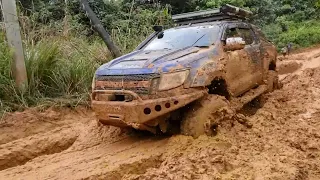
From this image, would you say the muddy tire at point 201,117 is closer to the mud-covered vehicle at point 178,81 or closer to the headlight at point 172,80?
the mud-covered vehicle at point 178,81

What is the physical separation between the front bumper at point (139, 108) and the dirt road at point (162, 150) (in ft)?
1.35

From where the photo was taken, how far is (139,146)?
16.4 ft

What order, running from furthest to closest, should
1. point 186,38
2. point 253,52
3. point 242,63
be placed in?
1. point 253,52
2. point 242,63
3. point 186,38

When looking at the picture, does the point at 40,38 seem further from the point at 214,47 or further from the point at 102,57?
the point at 214,47

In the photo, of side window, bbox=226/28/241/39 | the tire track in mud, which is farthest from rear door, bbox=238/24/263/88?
the tire track in mud

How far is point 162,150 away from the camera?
471 cm

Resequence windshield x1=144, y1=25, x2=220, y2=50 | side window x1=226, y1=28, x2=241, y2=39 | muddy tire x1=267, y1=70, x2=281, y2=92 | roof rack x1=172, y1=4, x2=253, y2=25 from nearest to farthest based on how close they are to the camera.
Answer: windshield x1=144, y1=25, x2=220, y2=50
side window x1=226, y1=28, x2=241, y2=39
roof rack x1=172, y1=4, x2=253, y2=25
muddy tire x1=267, y1=70, x2=281, y2=92

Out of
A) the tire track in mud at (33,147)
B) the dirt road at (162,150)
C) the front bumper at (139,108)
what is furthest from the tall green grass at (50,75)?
the front bumper at (139,108)

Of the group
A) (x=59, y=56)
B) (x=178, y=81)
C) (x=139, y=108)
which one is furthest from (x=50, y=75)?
(x=178, y=81)

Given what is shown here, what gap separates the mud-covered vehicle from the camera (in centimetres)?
471

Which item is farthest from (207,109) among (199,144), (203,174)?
(203,174)

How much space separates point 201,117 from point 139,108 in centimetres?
84

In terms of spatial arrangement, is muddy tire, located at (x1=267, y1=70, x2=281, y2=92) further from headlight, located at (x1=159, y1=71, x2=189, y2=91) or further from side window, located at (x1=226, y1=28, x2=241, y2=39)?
headlight, located at (x1=159, y1=71, x2=189, y2=91)

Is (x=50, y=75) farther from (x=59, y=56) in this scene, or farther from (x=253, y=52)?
(x=253, y=52)
